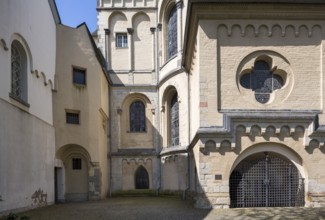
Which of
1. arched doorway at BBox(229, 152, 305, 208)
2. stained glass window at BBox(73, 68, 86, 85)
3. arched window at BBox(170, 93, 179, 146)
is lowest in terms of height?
arched doorway at BBox(229, 152, 305, 208)

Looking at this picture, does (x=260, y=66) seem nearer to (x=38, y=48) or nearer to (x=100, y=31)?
(x=38, y=48)

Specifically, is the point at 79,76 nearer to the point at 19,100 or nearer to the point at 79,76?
the point at 79,76

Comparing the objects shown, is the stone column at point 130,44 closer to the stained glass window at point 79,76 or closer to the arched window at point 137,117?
the arched window at point 137,117

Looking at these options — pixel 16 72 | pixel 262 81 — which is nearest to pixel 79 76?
pixel 16 72

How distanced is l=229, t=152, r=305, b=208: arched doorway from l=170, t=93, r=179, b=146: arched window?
900 cm

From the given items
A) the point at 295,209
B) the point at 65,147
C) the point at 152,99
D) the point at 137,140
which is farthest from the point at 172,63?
the point at 295,209

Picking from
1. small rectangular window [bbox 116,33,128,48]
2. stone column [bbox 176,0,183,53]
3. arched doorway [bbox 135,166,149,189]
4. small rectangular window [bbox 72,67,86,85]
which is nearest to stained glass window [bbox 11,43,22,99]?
small rectangular window [bbox 72,67,86,85]

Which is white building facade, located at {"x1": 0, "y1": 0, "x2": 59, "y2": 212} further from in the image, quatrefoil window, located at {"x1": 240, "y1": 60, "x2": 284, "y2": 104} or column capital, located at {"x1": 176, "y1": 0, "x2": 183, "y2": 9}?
quatrefoil window, located at {"x1": 240, "y1": 60, "x2": 284, "y2": 104}

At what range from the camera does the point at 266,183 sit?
1265cm

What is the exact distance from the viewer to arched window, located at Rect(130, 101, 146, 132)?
24.4 meters

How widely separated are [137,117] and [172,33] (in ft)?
20.6

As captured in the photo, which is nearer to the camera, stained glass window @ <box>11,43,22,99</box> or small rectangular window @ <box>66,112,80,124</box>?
stained glass window @ <box>11,43,22,99</box>

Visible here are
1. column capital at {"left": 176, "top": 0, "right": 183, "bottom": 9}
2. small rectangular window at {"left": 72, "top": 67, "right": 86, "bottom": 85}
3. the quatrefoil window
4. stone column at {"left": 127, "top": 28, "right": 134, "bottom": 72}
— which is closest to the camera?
the quatrefoil window

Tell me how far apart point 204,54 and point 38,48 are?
25.7 ft
